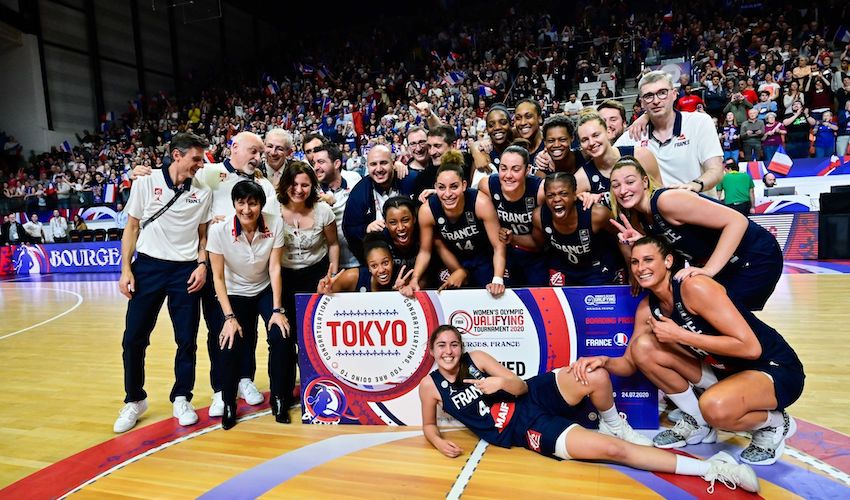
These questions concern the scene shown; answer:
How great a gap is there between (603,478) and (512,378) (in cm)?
66

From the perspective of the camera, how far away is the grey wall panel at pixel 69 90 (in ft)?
68.1

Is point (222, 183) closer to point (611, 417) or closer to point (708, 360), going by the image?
point (611, 417)

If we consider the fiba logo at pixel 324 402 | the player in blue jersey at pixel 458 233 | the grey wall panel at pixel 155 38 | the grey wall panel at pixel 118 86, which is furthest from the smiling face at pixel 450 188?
the grey wall panel at pixel 155 38

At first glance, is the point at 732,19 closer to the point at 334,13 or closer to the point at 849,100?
the point at 849,100

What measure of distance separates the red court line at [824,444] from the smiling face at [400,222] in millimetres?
2453

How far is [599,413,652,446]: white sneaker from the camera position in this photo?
292 centimetres

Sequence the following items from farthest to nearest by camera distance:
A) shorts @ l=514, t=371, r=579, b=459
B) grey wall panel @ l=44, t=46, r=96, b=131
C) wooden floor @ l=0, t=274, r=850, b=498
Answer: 1. grey wall panel @ l=44, t=46, r=96, b=131
2. shorts @ l=514, t=371, r=579, b=459
3. wooden floor @ l=0, t=274, r=850, b=498

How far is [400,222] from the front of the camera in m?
3.55

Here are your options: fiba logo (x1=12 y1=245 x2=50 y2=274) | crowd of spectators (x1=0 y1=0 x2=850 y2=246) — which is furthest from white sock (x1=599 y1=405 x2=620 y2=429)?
fiba logo (x1=12 y1=245 x2=50 y2=274)

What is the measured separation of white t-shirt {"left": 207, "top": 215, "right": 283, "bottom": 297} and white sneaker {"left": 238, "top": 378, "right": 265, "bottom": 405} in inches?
32.0

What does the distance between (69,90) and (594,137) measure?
24206 mm

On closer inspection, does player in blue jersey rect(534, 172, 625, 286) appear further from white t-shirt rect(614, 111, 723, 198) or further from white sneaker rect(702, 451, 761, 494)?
white sneaker rect(702, 451, 761, 494)

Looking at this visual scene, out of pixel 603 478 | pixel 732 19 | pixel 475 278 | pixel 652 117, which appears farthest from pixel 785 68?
pixel 603 478

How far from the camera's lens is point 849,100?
10.5 metres
